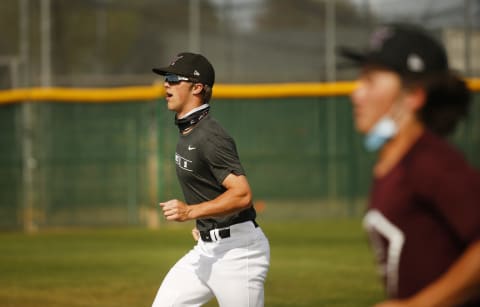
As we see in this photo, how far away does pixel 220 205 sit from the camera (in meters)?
6.09

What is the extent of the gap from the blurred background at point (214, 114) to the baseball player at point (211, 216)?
1500cm

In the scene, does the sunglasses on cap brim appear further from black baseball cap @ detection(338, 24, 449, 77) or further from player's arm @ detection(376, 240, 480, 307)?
player's arm @ detection(376, 240, 480, 307)

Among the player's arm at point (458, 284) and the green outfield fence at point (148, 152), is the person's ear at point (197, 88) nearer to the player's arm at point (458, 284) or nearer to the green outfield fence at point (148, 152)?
the player's arm at point (458, 284)

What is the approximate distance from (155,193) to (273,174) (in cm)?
252

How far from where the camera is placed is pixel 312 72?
25.0 meters

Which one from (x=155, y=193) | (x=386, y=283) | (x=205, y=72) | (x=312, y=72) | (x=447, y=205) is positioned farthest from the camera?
(x=312, y=72)

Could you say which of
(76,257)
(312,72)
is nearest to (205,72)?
(76,257)

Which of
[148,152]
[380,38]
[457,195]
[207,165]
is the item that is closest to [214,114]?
[148,152]

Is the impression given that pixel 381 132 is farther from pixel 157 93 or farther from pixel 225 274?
pixel 157 93

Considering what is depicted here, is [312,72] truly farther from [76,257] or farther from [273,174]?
[76,257]

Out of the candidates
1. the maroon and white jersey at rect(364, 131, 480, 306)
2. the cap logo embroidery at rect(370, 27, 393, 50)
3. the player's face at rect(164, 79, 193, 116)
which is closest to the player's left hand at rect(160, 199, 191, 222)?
the player's face at rect(164, 79, 193, 116)

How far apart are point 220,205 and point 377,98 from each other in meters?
2.60

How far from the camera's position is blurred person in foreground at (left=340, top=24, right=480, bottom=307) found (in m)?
3.46

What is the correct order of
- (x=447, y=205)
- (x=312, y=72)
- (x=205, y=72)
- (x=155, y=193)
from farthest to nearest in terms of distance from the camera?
(x=312, y=72)
(x=155, y=193)
(x=205, y=72)
(x=447, y=205)
